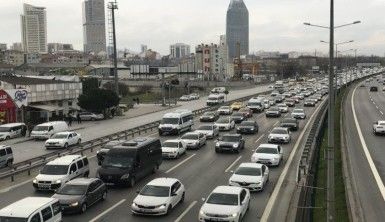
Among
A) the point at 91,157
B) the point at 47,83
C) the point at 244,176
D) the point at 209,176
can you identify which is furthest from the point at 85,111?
the point at 244,176

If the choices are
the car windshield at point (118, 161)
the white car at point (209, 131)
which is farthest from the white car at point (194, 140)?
the car windshield at point (118, 161)

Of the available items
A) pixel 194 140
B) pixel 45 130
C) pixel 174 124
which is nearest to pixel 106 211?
pixel 194 140

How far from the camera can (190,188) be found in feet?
80.8

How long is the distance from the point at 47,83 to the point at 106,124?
867cm

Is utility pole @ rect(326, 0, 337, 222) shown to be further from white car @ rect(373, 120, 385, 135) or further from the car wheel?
white car @ rect(373, 120, 385, 135)

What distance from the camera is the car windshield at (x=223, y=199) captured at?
61.7 ft

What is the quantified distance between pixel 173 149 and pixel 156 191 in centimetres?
1258

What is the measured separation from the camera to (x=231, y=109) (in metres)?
67.6

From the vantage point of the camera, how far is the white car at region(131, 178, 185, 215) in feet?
63.1

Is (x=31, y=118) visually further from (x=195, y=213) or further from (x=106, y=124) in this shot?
(x=195, y=213)

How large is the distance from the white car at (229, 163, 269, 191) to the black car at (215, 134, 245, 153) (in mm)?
9693

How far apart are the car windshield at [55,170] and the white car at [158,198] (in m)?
5.65

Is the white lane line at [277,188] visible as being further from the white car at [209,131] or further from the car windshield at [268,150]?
the white car at [209,131]

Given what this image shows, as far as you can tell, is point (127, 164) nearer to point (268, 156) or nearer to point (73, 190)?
point (73, 190)
